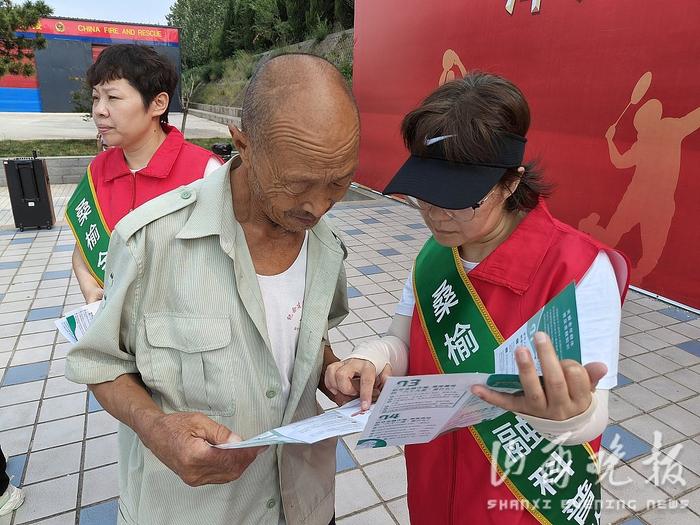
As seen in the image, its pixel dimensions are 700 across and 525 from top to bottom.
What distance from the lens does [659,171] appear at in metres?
4.18

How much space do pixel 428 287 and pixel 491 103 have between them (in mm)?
518

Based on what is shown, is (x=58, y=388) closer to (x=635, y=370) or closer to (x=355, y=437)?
(x=355, y=437)

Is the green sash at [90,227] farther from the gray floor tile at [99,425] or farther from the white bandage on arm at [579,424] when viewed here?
the white bandage on arm at [579,424]

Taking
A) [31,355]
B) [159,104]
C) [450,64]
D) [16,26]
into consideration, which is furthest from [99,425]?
[16,26]

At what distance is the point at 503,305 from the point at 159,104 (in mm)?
1683

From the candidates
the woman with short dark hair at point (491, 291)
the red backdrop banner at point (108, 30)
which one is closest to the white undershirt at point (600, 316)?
the woman with short dark hair at point (491, 291)

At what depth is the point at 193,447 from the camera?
87cm

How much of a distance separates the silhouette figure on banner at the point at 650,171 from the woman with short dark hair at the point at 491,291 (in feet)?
12.1

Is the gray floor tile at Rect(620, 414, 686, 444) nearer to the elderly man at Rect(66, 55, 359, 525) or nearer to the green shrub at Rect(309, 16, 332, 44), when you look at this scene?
the elderly man at Rect(66, 55, 359, 525)

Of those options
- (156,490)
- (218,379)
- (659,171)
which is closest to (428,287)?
(218,379)

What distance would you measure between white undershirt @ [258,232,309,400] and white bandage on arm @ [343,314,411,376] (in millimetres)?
165

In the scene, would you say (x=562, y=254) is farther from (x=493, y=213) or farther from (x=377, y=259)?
(x=377, y=259)

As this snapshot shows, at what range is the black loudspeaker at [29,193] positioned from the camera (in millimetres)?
6191

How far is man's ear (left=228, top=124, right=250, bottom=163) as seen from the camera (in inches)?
37.8
